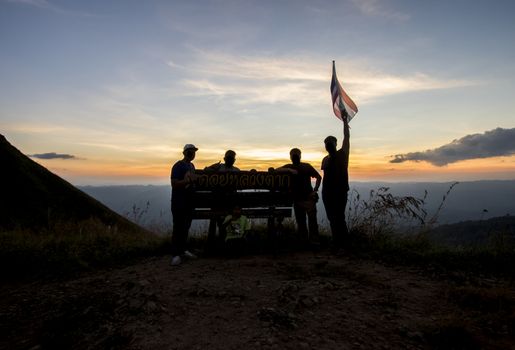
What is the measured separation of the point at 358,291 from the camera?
5012mm

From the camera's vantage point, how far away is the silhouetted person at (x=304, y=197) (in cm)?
807

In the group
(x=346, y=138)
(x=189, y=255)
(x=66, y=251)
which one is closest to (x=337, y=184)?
(x=346, y=138)

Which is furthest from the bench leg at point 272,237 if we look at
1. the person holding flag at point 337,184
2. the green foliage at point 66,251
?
the green foliage at point 66,251

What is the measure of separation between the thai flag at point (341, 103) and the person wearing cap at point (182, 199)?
3606mm

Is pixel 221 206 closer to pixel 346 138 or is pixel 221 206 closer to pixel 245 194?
pixel 245 194

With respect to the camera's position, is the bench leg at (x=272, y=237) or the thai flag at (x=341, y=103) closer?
the bench leg at (x=272, y=237)

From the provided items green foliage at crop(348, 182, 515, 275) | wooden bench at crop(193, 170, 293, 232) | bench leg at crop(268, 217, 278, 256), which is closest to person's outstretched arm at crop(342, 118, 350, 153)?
wooden bench at crop(193, 170, 293, 232)

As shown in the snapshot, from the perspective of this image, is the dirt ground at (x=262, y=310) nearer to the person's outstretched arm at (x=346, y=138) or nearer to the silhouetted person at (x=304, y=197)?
the silhouetted person at (x=304, y=197)

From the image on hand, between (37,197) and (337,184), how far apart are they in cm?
1558

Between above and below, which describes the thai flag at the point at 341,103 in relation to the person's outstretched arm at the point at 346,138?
above

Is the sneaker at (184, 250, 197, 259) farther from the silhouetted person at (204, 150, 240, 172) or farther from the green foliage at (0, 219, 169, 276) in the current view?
the silhouetted person at (204, 150, 240, 172)

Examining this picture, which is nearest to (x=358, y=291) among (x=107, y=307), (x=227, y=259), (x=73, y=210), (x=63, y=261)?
(x=227, y=259)

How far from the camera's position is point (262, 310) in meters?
4.29

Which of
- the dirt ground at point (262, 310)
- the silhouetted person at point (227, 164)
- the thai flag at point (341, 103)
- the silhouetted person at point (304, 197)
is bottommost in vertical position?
the dirt ground at point (262, 310)
